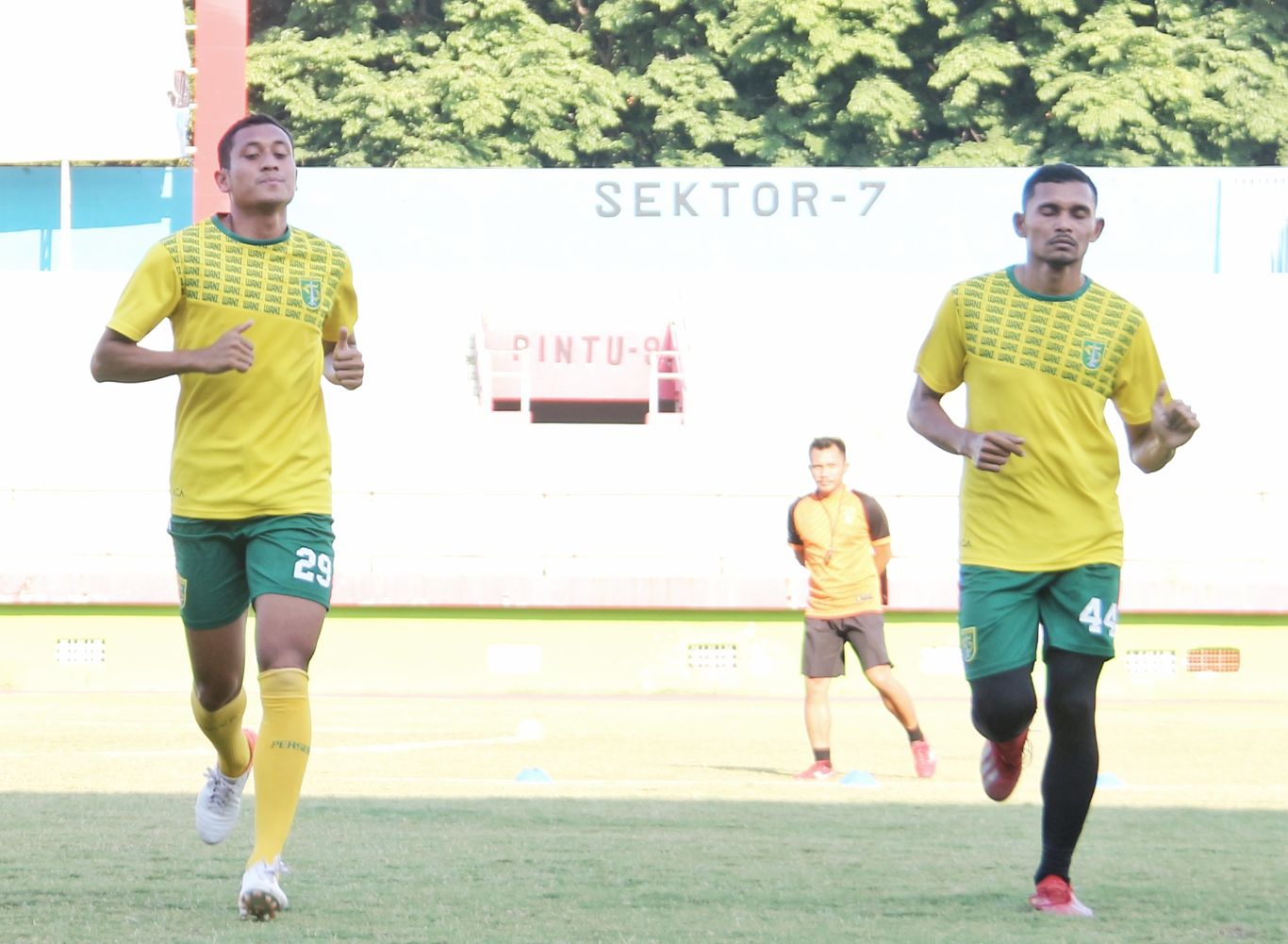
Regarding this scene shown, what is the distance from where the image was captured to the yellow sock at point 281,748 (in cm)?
558

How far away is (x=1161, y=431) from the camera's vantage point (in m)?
5.88

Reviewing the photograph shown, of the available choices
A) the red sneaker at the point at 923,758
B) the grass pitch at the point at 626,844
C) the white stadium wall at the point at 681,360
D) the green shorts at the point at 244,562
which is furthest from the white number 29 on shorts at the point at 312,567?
the white stadium wall at the point at 681,360

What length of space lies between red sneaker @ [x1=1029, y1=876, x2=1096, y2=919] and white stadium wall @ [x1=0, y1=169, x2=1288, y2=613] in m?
14.8

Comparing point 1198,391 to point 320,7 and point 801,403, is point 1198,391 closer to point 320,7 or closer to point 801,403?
point 801,403

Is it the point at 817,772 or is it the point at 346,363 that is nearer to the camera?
the point at 346,363

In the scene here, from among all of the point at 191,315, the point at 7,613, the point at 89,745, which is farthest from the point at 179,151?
the point at 191,315

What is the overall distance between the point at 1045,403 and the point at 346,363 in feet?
6.36

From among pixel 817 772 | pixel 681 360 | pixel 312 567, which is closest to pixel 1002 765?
pixel 312 567

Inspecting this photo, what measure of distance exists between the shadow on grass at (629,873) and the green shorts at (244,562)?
793 millimetres

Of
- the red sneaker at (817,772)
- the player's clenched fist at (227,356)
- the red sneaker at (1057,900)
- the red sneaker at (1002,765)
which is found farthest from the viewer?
the red sneaker at (817,772)

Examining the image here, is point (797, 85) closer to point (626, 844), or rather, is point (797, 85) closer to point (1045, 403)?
point (626, 844)

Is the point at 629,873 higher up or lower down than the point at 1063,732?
lower down

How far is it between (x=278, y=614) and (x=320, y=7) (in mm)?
36930

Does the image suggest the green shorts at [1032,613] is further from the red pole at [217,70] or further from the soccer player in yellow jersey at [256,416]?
the red pole at [217,70]
